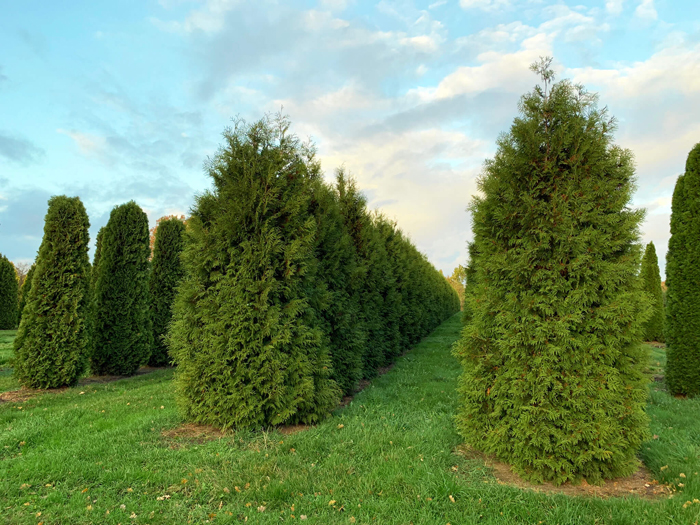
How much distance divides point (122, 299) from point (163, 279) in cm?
203

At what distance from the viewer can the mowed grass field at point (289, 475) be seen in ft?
11.5

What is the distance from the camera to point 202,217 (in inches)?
236

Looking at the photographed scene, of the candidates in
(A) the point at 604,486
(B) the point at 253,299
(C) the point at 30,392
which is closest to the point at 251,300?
(B) the point at 253,299

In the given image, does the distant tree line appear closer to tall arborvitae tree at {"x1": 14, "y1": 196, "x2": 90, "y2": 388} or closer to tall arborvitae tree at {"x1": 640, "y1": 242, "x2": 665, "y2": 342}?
tall arborvitae tree at {"x1": 14, "y1": 196, "x2": 90, "y2": 388}

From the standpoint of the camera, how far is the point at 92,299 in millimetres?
9805

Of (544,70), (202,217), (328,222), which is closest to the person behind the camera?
(544,70)

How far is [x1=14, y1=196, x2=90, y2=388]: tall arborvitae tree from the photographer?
891cm

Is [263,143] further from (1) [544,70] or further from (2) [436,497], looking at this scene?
(2) [436,497]

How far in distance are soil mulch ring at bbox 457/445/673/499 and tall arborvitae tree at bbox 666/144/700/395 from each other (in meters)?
4.75

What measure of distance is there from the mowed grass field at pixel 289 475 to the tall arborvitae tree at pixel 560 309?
0.53 metres

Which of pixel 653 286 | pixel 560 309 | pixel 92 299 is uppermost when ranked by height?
pixel 653 286

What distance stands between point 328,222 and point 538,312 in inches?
157

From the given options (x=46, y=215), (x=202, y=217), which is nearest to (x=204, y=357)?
(x=202, y=217)

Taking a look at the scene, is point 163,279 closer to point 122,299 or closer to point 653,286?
point 122,299
